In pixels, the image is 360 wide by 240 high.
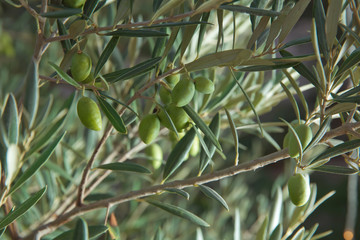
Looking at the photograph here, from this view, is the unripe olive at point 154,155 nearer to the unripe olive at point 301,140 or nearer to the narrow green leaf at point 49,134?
the narrow green leaf at point 49,134

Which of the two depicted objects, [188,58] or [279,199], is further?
[188,58]

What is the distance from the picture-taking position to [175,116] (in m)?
0.38

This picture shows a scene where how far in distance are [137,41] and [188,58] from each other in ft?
0.28

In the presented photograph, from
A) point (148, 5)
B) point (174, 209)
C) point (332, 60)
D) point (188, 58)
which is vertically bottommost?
point (174, 209)

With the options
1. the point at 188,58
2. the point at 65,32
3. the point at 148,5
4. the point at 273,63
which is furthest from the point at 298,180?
the point at 148,5

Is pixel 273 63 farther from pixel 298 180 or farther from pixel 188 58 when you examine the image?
pixel 188 58

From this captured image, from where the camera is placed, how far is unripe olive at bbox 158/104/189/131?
0.38 metres

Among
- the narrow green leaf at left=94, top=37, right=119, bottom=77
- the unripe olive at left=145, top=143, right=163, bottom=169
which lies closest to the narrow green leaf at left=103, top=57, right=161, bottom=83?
the narrow green leaf at left=94, top=37, right=119, bottom=77

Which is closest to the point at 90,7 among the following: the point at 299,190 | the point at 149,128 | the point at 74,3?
the point at 74,3

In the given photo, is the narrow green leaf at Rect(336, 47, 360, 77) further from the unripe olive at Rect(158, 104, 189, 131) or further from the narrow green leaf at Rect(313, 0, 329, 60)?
the unripe olive at Rect(158, 104, 189, 131)

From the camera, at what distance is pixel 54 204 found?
2.20ft

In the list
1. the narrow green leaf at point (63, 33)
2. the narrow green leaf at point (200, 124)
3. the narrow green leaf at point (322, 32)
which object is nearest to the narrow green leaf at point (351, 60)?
the narrow green leaf at point (322, 32)

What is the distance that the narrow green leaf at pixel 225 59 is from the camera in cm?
32

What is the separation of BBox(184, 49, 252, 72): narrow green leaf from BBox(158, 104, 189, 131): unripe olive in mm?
52
